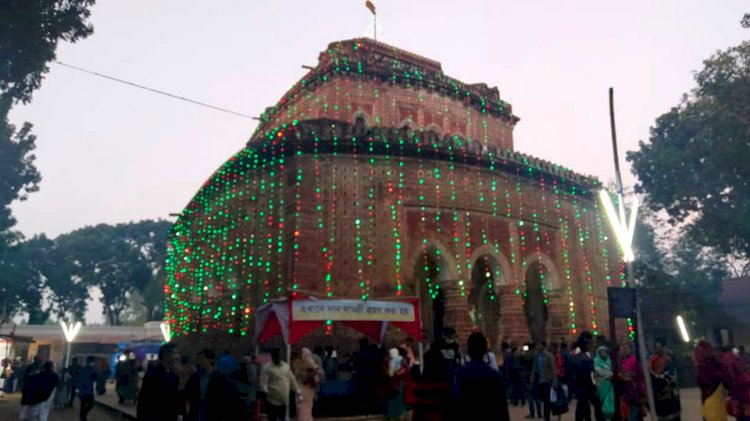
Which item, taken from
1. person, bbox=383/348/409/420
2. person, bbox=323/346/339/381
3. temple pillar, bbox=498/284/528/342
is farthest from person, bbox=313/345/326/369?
temple pillar, bbox=498/284/528/342

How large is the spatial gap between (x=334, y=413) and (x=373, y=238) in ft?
19.8

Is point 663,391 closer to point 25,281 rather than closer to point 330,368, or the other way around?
point 330,368

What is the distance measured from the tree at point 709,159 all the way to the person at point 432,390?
18.3 m

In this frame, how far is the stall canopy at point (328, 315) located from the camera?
8836mm

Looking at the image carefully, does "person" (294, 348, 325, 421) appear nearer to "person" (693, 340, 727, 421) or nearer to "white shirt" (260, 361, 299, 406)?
"white shirt" (260, 361, 299, 406)

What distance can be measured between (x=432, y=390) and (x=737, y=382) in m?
4.14

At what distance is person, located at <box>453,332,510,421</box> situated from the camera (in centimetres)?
371

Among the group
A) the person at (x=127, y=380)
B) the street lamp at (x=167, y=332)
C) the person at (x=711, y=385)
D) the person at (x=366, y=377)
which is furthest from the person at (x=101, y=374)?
the person at (x=711, y=385)

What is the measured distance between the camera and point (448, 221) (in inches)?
623

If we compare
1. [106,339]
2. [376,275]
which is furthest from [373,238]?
[106,339]

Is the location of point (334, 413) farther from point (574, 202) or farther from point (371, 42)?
point (371, 42)

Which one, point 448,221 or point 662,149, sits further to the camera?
point 662,149

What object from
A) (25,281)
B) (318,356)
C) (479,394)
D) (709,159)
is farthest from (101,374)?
(25,281)

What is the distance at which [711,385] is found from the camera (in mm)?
6324
